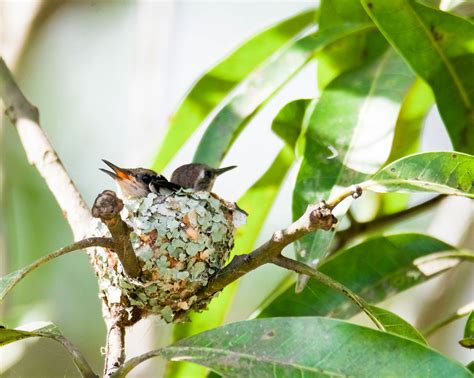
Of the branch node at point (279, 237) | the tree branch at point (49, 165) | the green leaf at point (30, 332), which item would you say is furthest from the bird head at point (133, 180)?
the branch node at point (279, 237)

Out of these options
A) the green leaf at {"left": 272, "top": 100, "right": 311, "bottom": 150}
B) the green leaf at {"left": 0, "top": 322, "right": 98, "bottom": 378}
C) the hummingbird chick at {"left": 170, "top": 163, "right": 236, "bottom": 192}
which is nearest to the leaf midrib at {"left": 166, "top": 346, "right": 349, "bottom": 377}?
the green leaf at {"left": 0, "top": 322, "right": 98, "bottom": 378}

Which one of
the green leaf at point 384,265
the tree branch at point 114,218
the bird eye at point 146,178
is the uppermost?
the bird eye at point 146,178

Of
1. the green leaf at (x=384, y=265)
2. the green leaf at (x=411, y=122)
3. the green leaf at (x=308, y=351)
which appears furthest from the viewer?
the green leaf at (x=411, y=122)

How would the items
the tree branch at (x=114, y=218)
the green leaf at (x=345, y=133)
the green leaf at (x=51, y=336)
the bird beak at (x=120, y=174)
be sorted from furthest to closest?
the bird beak at (x=120, y=174) → the green leaf at (x=345, y=133) → the green leaf at (x=51, y=336) → the tree branch at (x=114, y=218)

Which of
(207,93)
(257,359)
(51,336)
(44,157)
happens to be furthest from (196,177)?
(257,359)

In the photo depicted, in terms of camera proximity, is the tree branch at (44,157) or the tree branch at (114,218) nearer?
the tree branch at (114,218)

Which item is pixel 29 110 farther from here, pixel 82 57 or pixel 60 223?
pixel 82 57

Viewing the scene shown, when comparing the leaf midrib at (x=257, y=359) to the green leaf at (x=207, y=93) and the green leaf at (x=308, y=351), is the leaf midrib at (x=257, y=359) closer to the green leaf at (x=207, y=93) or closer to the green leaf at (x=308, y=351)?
the green leaf at (x=308, y=351)
